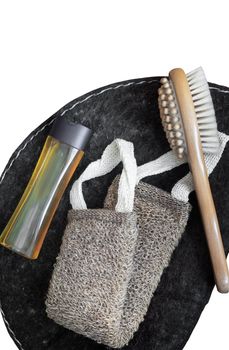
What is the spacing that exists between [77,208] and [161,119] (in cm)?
23

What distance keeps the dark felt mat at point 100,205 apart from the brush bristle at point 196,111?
7cm

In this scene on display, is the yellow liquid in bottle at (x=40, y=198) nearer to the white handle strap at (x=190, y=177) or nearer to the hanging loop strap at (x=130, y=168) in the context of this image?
the hanging loop strap at (x=130, y=168)

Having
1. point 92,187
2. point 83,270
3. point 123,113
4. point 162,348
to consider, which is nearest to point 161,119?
point 123,113

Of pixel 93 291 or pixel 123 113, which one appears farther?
pixel 123 113

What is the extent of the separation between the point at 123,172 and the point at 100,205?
10 cm

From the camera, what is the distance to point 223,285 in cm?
105

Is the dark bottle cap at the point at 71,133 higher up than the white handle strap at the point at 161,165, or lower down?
higher up

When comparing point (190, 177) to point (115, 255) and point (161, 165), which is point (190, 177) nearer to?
→ point (161, 165)

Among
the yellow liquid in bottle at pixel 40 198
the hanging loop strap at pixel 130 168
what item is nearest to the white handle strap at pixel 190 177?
the hanging loop strap at pixel 130 168

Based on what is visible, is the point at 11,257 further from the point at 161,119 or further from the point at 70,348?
the point at 161,119

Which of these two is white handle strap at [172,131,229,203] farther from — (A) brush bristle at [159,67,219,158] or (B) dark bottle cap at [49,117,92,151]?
(B) dark bottle cap at [49,117,92,151]

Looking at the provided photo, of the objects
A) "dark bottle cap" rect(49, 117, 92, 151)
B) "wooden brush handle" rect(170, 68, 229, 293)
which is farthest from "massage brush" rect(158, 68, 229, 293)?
"dark bottle cap" rect(49, 117, 92, 151)

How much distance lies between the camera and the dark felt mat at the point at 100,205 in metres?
1.10

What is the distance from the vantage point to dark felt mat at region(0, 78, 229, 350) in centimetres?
110
